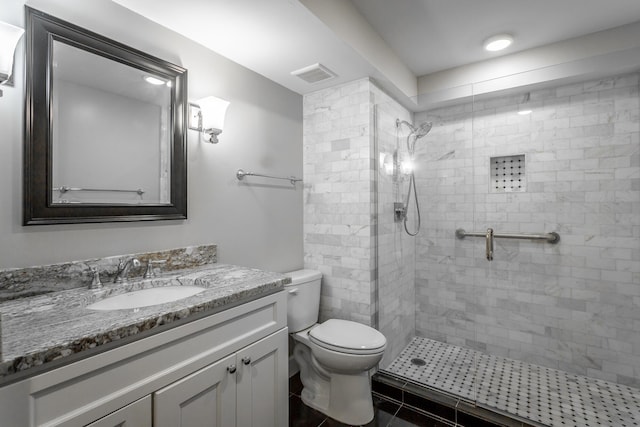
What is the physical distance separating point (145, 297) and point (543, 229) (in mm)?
2759

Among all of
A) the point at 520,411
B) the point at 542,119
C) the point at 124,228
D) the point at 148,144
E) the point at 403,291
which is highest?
the point at 542,119

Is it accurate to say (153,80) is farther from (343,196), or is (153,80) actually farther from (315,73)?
(343,196)

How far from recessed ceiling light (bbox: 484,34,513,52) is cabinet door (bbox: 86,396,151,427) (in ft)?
9.25

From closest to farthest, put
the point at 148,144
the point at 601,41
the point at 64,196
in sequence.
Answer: the point at 64,196 → the point at 148,144 → the point at 601,41

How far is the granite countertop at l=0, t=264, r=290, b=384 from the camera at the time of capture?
760 millimetres

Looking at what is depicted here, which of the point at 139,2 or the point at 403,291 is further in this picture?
the point at 403,291

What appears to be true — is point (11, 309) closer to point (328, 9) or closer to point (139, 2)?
point (139, 2)

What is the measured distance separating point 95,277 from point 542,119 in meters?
3.06

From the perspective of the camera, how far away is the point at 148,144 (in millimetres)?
1596

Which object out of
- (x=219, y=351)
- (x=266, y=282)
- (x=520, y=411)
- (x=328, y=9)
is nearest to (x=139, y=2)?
(x=328, y=9)

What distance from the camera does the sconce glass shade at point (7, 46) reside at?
1.04m

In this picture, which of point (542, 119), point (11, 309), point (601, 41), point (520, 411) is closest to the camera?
point (11, 309)

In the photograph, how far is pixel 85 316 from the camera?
99cm

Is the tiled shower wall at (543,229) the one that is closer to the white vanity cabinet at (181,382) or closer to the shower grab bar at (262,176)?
the shower grab bar at (262,176)
